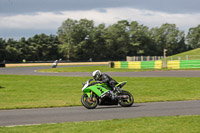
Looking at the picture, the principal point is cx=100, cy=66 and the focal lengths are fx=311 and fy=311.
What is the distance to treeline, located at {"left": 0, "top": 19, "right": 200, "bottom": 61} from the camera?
9936 cm

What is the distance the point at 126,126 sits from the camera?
313 inches

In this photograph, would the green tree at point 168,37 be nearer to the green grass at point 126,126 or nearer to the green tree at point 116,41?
the green tree at point 116,41

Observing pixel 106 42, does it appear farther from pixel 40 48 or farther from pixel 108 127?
pixel 108 127

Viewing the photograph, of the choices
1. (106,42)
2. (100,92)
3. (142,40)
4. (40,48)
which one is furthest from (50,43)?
(100,92)

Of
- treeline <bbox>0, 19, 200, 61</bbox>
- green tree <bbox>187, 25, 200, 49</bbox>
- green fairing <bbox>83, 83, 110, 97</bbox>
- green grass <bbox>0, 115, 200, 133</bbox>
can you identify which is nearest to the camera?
green grass <bbox>0, 115, 200, 133</bbox>

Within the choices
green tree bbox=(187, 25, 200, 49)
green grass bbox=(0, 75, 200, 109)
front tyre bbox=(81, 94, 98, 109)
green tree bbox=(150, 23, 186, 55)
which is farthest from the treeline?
front tyre bbox=(81, 94, 98, 109)

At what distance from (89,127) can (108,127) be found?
0.49 metres

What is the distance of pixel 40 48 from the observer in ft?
329

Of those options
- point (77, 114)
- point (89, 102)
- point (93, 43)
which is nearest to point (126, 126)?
point (77, 114)

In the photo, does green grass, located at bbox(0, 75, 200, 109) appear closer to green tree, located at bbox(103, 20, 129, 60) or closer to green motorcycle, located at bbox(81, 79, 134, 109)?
green motorcycle, located at bbox(81, 79, 134, 109)

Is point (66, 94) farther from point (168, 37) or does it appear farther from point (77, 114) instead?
point (168, 37)

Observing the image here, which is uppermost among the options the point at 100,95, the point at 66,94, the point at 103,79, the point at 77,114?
the point at 103,79

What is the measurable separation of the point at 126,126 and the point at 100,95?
3795mm

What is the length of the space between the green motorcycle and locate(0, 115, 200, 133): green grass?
2881mm
